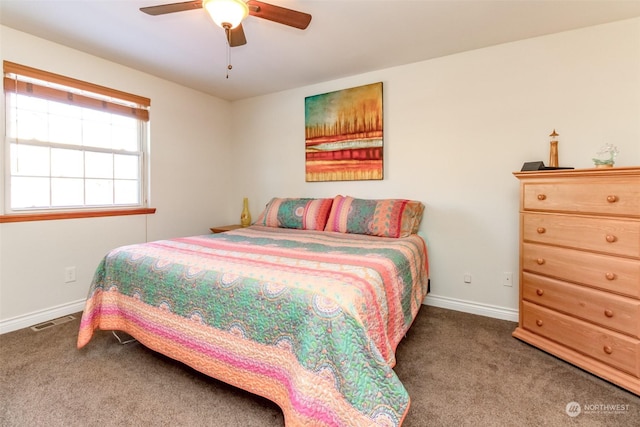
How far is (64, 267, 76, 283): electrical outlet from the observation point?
8.39 ft

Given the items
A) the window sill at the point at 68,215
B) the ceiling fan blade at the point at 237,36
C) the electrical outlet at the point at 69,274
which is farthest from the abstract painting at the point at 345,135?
the electrical outlet at the point at 69,274

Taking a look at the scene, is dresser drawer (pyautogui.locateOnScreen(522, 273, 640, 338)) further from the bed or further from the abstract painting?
the abstract painting

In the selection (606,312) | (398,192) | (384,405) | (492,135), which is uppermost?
(492,135)

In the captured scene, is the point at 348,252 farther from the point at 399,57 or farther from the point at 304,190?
the point at 399,57

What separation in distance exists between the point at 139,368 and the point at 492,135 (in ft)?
10.2

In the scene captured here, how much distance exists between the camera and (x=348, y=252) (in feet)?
6.23

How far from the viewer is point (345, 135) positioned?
3.14m

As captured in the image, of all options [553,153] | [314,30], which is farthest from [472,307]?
[314,30]

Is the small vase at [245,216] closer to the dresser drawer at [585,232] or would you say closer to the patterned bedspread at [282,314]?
the patterned bedspread at [282,314]

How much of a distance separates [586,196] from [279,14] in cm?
210

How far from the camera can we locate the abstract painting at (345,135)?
9.79ft

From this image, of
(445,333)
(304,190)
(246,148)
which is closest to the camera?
(445,333)

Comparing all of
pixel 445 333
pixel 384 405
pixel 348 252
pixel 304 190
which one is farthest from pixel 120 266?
pixel 445 333

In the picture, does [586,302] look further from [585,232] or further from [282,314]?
[282,314]
